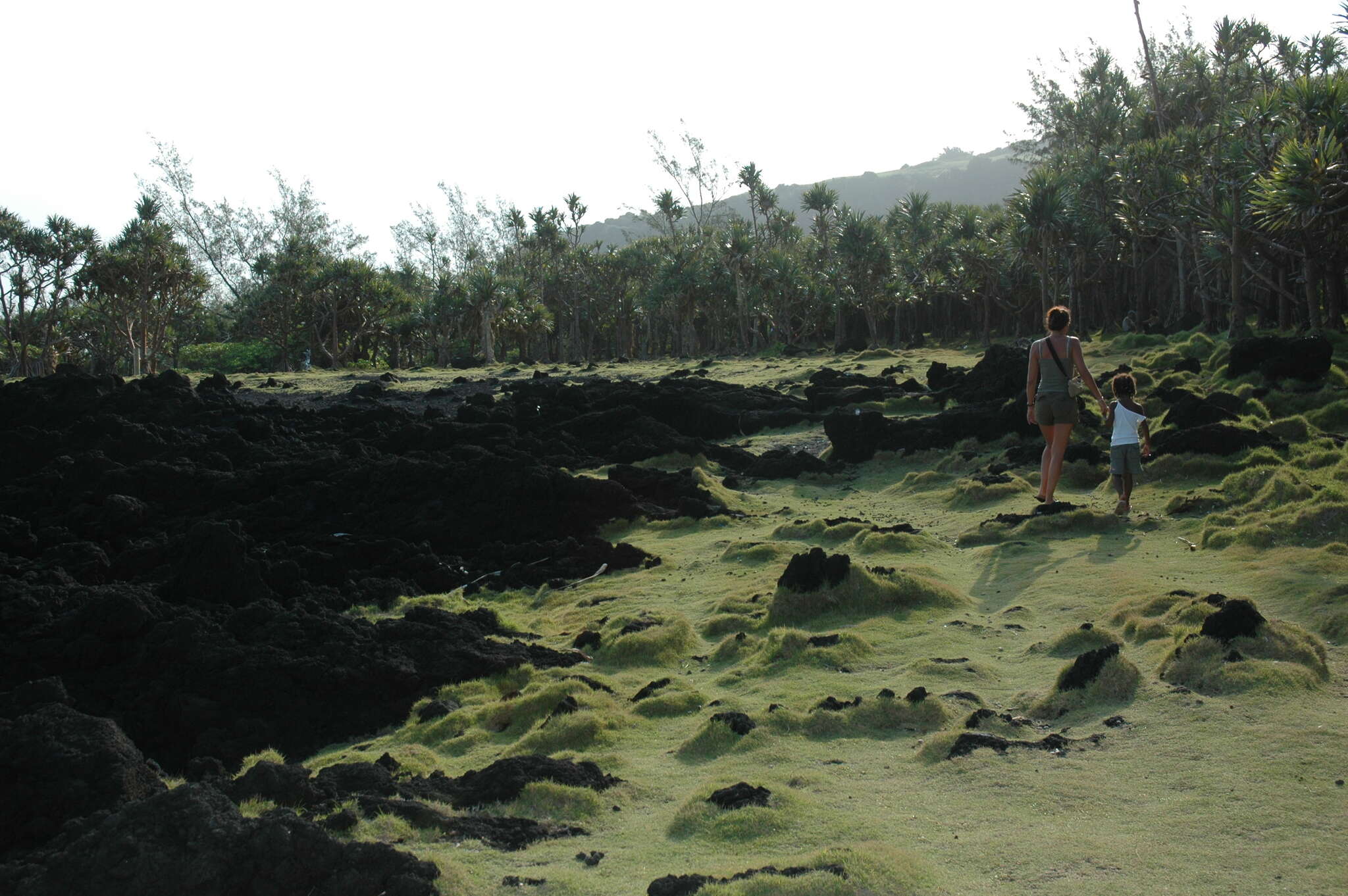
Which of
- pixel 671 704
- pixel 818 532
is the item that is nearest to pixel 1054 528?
pixel 818 532

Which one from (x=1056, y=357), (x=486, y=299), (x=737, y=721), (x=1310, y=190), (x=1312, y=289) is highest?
(x=486, y=299)

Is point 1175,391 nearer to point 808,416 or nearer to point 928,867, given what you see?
point 808,416

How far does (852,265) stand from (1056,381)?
5008cm

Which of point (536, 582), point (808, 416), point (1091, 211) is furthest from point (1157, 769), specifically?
point (1091, 211)

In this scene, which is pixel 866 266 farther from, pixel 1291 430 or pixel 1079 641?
pixel 1079 641

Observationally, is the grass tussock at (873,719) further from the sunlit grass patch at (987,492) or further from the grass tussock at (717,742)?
the sunlit grass patch at (987,492)

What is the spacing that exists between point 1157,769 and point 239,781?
164 inches

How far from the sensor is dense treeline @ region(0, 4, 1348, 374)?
29.2 meters

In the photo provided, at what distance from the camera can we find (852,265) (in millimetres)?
59781

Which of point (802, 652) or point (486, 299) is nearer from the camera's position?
point (802, 652)

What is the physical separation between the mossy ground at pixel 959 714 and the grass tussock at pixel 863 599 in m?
0.03

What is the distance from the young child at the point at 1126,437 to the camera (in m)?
10.6

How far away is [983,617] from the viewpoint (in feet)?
27.0

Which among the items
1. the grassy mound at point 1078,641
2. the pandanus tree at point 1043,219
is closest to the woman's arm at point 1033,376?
the grassy mound at point 1078,641
